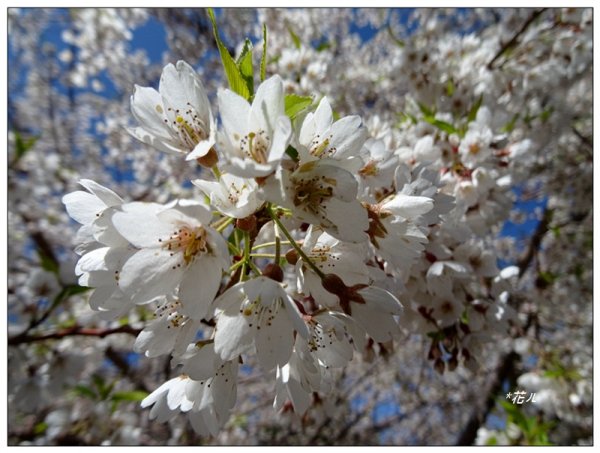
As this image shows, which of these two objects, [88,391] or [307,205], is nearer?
[307,205]

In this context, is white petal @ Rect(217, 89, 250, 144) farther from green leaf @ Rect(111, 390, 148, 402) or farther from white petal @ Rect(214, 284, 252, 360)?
green leaf @ Rect(111, 390, 148, 402)

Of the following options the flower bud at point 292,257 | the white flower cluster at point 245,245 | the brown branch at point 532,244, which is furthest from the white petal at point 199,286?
the brown branch at point 532,244

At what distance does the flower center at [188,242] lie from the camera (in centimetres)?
83

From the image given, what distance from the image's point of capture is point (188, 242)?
0.85 meters

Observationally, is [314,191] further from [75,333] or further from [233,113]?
[75,333]

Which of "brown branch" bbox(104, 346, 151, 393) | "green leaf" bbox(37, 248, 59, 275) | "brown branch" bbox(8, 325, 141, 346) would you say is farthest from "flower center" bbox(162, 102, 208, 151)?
"brown branch" bbox(104, 346, 151, 393)

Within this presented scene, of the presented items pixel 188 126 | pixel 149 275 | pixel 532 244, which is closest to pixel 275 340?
pixel 149 275

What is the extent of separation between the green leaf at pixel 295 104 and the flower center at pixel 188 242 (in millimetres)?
333

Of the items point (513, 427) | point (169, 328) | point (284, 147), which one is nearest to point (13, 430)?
point (169, 328)

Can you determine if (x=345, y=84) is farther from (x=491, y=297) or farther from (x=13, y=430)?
(x=13, y=430)

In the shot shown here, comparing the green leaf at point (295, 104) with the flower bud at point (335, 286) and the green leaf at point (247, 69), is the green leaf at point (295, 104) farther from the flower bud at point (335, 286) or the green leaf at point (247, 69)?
the flower bud at point (335, 286)

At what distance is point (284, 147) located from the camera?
0.73 metres

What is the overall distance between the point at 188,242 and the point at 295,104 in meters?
0.39

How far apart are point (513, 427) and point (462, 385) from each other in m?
3.77
